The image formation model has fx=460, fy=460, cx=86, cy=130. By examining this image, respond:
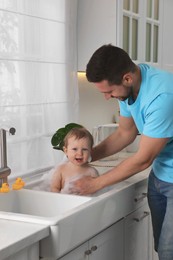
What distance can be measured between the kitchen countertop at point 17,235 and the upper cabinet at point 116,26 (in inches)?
54.9

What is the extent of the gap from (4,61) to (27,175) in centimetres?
60

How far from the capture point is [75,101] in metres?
2.77

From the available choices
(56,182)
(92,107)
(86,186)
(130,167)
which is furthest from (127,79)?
(92,107)

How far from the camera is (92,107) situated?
10.3 ft

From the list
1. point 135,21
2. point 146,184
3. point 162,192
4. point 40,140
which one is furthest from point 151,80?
point 135,21

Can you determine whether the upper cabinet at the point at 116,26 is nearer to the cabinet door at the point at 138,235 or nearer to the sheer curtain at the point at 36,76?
the sheer curtain at the point at 36,76

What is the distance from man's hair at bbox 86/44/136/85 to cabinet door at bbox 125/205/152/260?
72cm

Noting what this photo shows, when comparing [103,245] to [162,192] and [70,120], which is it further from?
[70,120]

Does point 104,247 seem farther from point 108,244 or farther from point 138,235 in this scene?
point 138,235

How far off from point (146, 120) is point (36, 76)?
2.71 feet

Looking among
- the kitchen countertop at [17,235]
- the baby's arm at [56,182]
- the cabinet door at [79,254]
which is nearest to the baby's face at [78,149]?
the baby's arm at [56,182]

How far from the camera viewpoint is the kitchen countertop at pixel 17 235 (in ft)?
4.37

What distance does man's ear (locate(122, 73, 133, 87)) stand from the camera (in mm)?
1876

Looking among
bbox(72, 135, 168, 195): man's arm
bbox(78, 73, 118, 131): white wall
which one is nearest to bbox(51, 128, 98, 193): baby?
bbox(72, 135, 168, 195): man's arm
